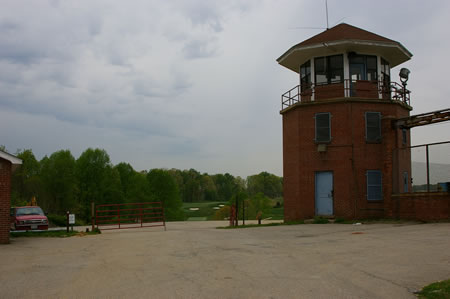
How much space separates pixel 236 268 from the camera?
33.2 feet

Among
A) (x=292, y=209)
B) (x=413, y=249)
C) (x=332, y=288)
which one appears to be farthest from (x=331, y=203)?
(x=332, y=288)

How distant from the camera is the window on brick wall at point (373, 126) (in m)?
24.4

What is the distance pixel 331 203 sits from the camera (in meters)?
24.5

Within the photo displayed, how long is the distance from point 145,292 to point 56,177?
61.4 meters

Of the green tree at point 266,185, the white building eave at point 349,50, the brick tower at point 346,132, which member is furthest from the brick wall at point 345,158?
the green tree at point 266,185

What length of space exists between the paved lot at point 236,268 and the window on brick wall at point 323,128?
32.0ft

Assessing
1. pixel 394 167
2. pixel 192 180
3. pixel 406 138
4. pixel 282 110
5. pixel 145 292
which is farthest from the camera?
pixel 192 180

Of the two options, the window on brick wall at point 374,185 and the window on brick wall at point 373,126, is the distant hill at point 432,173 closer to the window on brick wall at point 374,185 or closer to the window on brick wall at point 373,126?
the window on brick wall at point 374,185

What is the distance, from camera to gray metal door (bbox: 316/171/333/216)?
24.5 meters

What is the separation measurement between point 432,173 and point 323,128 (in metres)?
6.26

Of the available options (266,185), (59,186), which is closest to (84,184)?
(59,186)

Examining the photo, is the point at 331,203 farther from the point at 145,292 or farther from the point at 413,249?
the point at 145,292

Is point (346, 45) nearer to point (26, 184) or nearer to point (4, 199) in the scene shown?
point (4, 199)

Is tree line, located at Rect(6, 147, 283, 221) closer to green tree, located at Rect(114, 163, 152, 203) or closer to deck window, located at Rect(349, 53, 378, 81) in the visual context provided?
green tree, located at Rect(114, 163, 152, 203)
